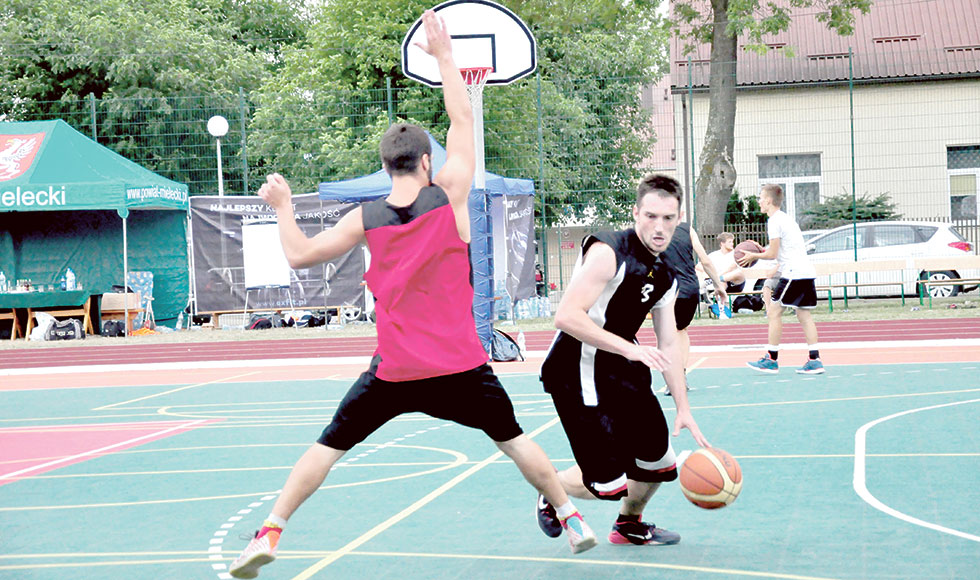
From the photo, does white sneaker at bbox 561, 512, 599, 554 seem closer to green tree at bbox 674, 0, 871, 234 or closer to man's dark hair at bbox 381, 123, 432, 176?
man's dark hair at bbox 381, 123, 432, 176

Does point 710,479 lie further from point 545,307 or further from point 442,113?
point 442,113

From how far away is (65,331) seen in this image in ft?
67.9

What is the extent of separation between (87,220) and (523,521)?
19668mm

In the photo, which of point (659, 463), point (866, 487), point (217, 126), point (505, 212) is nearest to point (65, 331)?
point (217, 126)

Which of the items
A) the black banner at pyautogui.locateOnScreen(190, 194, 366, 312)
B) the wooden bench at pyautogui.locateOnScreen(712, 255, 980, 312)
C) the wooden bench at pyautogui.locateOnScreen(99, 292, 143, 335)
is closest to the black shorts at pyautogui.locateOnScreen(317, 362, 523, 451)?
the wooden bench at pyautogui.locateOnScreen(712, 255, 980, 312)

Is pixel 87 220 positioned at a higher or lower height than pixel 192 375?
higher

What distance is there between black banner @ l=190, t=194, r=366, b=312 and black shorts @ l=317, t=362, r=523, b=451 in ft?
58.1

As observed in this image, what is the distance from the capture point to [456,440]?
27.0 ft

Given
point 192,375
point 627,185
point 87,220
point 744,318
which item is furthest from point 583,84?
point 87,220

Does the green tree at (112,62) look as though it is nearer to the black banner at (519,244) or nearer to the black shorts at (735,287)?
the black banner at (519,244)

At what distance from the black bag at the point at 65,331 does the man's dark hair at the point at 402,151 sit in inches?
698

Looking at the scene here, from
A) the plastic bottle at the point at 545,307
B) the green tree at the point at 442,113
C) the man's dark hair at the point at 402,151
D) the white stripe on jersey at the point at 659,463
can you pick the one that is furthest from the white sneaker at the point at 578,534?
the plastic bottle at the point at 545,307

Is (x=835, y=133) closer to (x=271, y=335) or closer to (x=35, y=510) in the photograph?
(x=271, y=335)

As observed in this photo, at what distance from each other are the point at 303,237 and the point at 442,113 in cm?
2154
